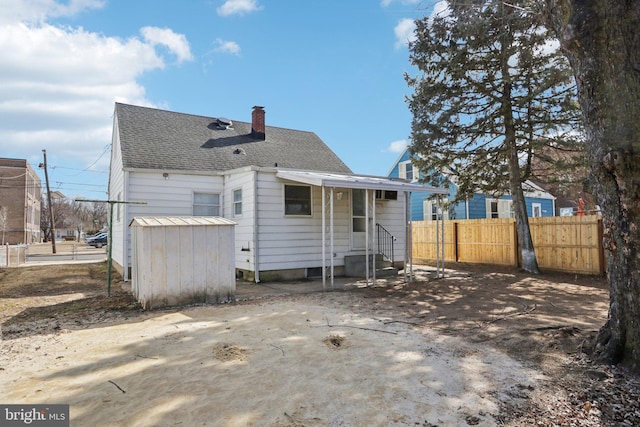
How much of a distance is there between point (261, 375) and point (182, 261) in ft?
12.3

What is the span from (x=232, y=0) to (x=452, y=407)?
10.2 metres

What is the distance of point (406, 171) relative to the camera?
Answer: 21.3m

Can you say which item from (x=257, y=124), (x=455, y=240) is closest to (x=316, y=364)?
(x=257, y=124)

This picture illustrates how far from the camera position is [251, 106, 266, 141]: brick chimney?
1524 cm

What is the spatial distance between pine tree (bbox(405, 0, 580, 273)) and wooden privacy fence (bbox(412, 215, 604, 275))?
0.76 meters

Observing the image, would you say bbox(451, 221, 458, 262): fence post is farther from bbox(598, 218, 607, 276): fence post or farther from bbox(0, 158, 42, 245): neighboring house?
bbox(0, 158, 42, 245): neighboring house

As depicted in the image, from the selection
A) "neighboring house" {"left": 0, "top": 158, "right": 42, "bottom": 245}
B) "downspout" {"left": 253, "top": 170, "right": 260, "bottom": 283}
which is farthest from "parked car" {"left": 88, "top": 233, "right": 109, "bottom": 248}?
"downspout" {"left": 253, "top": 170, "right": 260, "bottom": 283}

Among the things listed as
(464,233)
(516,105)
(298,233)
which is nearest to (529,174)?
(516,105)

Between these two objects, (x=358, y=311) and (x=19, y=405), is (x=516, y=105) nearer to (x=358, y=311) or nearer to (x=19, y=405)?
(x=358, y=311)

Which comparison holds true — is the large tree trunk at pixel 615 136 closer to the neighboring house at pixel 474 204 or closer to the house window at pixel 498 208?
the neighboring house at pixel 474 204

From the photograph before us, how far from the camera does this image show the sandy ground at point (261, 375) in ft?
9.14

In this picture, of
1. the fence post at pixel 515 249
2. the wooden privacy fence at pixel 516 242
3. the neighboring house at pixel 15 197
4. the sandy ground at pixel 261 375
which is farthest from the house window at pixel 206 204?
the neighboring house at pixel 15 197

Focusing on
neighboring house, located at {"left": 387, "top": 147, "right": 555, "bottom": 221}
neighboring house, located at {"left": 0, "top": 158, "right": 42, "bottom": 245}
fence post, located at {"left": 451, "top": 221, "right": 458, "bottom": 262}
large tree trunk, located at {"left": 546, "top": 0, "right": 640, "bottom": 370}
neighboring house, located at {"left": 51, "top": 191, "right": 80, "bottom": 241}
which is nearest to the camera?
large tree trunk, located at {"left": 546, "top": 0, "right": 640, "bottom": 370}

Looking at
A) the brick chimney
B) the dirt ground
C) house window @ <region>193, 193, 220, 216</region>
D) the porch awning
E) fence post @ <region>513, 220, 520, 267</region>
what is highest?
the brick chimney
